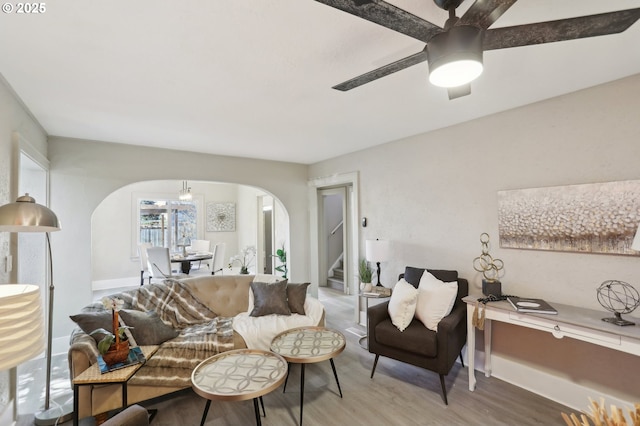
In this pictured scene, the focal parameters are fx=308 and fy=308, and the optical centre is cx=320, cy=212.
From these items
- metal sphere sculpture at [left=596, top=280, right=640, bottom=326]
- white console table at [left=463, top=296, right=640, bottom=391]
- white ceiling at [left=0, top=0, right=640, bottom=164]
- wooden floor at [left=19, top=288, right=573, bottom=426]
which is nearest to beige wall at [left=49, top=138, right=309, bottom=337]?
white ceiling at [left=0, top=0, right=640, bottom=164]

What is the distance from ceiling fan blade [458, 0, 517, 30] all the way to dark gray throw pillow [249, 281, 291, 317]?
2947mm

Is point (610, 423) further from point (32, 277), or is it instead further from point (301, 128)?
point (32, 277)

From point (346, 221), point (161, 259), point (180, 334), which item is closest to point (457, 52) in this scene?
point (180, 334)

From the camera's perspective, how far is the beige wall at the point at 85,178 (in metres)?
3.65

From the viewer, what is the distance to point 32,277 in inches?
132

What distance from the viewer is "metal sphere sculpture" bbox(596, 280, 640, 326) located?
2.28 meters

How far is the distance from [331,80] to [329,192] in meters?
3.77

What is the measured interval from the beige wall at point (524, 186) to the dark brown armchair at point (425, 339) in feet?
1.38

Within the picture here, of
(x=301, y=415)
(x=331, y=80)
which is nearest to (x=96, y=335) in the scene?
(x=301, y=415)

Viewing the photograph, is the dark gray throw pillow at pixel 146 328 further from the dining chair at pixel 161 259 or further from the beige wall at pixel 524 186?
the dining chair at pixel 161 259

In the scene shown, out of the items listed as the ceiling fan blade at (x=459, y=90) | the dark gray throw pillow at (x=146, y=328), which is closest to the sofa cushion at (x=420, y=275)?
the ceiling fan blade at (x=459, y=90)

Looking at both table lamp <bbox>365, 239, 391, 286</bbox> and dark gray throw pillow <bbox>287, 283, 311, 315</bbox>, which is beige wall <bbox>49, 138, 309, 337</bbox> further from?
table lamp <bbox>365, 239, 391, 286</bbox>

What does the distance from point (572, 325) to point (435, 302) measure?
0.97 metres

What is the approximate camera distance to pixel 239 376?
2115 mm
